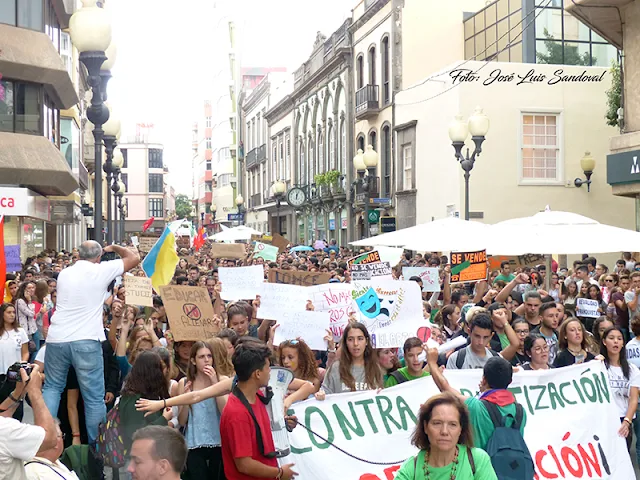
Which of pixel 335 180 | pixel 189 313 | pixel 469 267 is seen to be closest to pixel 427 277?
pixel 469 267

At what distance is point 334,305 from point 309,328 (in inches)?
42.5

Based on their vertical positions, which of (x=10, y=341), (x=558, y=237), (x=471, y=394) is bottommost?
(x=471, y=394)

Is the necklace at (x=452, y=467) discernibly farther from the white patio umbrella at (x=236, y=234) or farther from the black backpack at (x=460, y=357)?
the white patio umbrella at (x=236, y=234)

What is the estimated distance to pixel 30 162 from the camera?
918 inches

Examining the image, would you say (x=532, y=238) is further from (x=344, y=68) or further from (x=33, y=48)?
(x=344, y=68)

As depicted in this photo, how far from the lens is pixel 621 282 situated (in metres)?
13.7

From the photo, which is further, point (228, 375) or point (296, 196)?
point (296, 196)

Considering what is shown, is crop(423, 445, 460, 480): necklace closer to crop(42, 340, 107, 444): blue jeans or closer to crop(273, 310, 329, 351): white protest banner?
crop(273, 310, 329, 351): white protest banner

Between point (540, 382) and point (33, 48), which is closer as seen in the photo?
point (540, 382)

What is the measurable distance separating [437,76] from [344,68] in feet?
45.2

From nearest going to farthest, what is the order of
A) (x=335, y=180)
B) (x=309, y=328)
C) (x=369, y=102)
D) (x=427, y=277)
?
(x=309, y=328)
(x=427, y=277)
(x=369, y=102)
(x=335, y=180)

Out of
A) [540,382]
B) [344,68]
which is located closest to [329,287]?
[540,382]

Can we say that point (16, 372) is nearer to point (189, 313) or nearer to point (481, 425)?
point (481, 425)

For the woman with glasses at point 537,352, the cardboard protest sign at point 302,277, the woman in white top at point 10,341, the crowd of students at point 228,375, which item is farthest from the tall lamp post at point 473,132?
the woman with glasses at point 537,352
